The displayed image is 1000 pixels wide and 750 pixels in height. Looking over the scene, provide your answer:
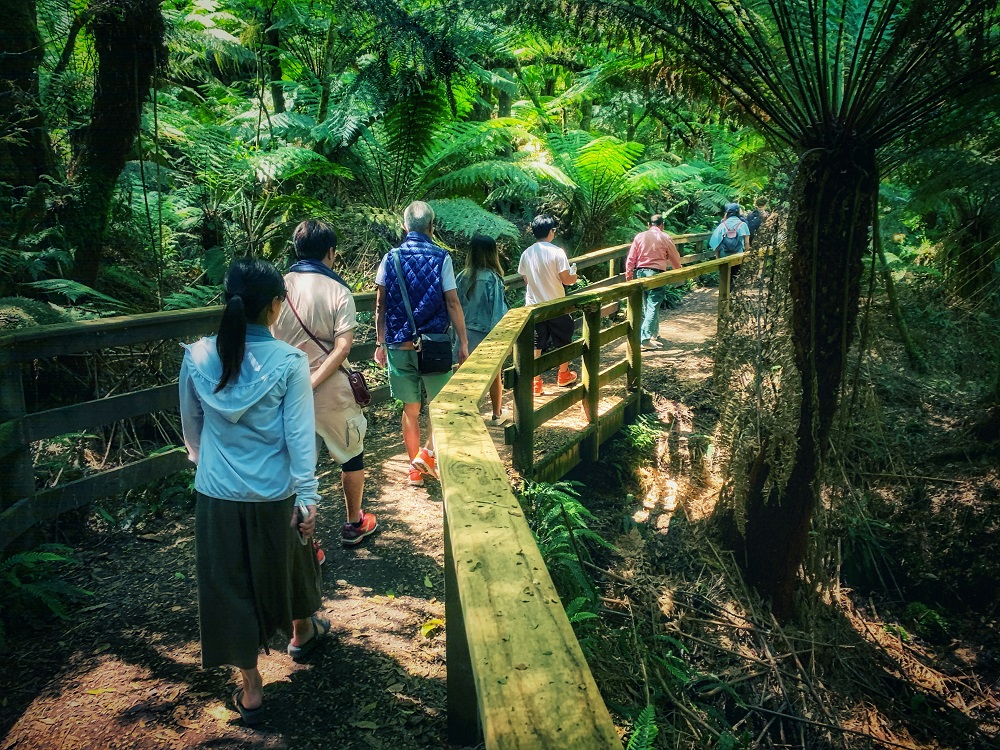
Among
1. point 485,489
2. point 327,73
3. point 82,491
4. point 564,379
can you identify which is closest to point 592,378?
point 564,379

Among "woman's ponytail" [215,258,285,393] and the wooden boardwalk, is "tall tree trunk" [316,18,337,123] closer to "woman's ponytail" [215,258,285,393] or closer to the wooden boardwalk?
the wooden boardwalk

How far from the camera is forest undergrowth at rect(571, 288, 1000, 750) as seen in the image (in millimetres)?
4227

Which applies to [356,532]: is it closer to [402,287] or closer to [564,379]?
[402,287]

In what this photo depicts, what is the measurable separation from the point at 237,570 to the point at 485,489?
55.7 inches

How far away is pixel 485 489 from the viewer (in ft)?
6.10

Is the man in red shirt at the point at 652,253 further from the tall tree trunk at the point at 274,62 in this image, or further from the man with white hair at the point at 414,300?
the tall tree trunk at the point at 274,62

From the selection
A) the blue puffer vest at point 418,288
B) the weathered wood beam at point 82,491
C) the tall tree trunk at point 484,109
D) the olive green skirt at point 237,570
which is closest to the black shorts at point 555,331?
the blue puffer vest at point 418,288

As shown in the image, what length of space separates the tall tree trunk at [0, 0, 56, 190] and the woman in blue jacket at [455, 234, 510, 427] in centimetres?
319

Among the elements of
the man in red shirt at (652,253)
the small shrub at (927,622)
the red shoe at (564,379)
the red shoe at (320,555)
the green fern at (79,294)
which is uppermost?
the man in red shirt at (652,253)

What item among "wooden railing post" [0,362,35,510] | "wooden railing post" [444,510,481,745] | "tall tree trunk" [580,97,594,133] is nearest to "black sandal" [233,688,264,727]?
"wooden railing post" [444,510,481,745]

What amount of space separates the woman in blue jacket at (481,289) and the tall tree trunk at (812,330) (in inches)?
86.2

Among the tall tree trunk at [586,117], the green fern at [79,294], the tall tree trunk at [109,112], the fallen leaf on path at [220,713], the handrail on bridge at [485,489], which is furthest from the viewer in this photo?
the tall tree trunk at [586,117]

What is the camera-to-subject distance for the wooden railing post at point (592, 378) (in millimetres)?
6191

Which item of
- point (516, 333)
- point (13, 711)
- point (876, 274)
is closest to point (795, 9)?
point (876, 274)
